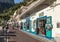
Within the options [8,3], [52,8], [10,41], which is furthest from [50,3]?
[8,3]

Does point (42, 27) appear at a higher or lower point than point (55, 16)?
lower

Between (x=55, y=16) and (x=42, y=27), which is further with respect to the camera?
(x=42, y=27)

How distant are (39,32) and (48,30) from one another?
4.64 m

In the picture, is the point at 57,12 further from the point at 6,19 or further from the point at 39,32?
the point at 6,19

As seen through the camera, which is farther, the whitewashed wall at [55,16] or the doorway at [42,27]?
the doorway at [42,27]

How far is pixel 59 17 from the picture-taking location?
15969mm

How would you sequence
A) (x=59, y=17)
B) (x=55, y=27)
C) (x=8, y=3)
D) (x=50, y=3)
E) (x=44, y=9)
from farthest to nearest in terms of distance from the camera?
(x=8, y=3), (x=44, y=9), (x=50, y=3), (x=55, y=27), (x=59, y=17)

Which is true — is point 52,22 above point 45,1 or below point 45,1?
below

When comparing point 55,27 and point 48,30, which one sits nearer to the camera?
point 55,27

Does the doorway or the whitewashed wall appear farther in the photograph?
the doorway

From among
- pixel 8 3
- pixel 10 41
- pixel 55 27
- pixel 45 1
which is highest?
pixel 8 3

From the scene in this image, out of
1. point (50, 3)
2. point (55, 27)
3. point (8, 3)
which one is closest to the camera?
point (55, 27)

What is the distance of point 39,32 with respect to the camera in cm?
2375

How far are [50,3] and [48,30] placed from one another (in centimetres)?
256
